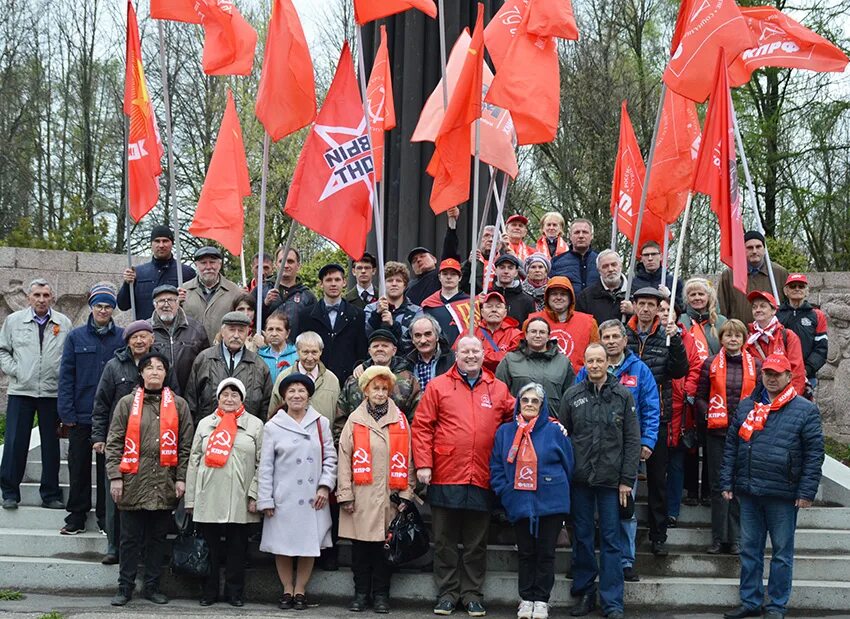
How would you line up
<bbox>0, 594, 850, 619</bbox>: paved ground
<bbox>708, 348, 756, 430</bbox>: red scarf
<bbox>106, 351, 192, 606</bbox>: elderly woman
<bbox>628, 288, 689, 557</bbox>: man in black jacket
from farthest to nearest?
1. <bbox>708, 348, 756, 430</bbox>: red scarf
2. <bbox>628, 288, 689, 557</bbox>: man in black jacket
3. <bbox>106, 351, 192, 606</bbox>: elderly woman
4. <bbox>0, 594, 850, 619</bbox>: paved ground

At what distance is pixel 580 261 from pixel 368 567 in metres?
3.91

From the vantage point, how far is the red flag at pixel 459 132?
29.6 feet

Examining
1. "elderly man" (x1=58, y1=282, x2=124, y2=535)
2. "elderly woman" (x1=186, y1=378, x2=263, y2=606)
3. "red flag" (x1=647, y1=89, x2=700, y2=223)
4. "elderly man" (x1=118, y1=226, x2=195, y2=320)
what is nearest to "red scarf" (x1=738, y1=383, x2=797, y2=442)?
"red flag" (x1=647, y1=89, x2=700, y2=223)

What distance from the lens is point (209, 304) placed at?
10.0m

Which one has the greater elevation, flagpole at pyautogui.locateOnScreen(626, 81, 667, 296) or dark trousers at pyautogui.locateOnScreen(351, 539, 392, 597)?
flagpole at pyautogui.locateOnScreen(626, 81, 667, 296)

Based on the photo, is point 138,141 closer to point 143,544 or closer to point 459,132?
point 459,132

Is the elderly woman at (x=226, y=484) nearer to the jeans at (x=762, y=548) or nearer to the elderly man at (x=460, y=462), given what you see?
the elderly man at (x=460, y=462)

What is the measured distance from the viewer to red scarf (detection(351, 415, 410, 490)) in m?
8.17

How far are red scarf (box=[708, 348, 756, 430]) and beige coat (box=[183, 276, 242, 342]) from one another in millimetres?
4271

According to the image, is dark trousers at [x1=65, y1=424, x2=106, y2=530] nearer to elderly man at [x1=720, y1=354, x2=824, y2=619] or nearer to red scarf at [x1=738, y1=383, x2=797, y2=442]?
elderly man at [x1=720, y1=354, x2=824, y2=619]

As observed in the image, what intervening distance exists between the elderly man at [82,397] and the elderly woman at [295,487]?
5.72 feet

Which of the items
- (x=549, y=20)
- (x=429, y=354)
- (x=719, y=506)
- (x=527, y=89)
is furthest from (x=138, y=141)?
(x=719, y=506)

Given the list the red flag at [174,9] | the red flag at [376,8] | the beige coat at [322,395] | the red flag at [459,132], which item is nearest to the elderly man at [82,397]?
the beige coat at [322,395]

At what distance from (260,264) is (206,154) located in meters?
18.9
